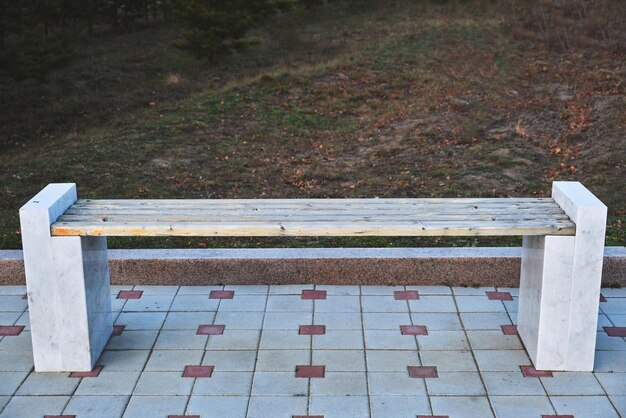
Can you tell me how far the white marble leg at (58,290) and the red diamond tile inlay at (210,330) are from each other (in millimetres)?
736

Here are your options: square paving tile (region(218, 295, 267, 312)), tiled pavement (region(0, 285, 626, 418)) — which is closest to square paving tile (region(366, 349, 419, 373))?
tiled pavement (region(0, 285, 626, 418))

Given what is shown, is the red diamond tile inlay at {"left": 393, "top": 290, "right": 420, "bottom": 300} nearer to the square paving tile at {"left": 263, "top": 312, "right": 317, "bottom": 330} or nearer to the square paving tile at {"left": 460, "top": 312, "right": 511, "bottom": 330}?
the square paving tile at {"left": 460, "top": 312, "right": 511, "bottom": 330}

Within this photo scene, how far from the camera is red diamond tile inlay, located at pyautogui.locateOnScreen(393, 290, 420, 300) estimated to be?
584 centimetres

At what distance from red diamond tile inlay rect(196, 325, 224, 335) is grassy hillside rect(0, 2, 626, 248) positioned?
1.78 metres

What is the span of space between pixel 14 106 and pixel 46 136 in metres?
2.42

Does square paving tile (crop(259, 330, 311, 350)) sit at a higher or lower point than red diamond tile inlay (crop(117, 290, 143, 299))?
higher

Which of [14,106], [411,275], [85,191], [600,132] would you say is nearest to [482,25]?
[600,132]

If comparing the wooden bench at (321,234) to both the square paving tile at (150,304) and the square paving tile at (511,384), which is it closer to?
the square paving tile at (511,384)

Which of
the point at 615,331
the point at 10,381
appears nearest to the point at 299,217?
the point at 10,381

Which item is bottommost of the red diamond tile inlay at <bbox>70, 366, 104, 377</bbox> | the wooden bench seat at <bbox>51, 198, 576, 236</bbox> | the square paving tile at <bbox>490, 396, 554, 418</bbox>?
the red diamond tile inlay at <bbox>70, 366, 104, 377</bbox>

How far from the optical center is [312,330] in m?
5.33

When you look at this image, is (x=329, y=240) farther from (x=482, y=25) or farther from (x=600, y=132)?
(x=482, y=25)

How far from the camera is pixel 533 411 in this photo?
14.0 feet

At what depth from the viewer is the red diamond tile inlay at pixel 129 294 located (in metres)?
5.91
